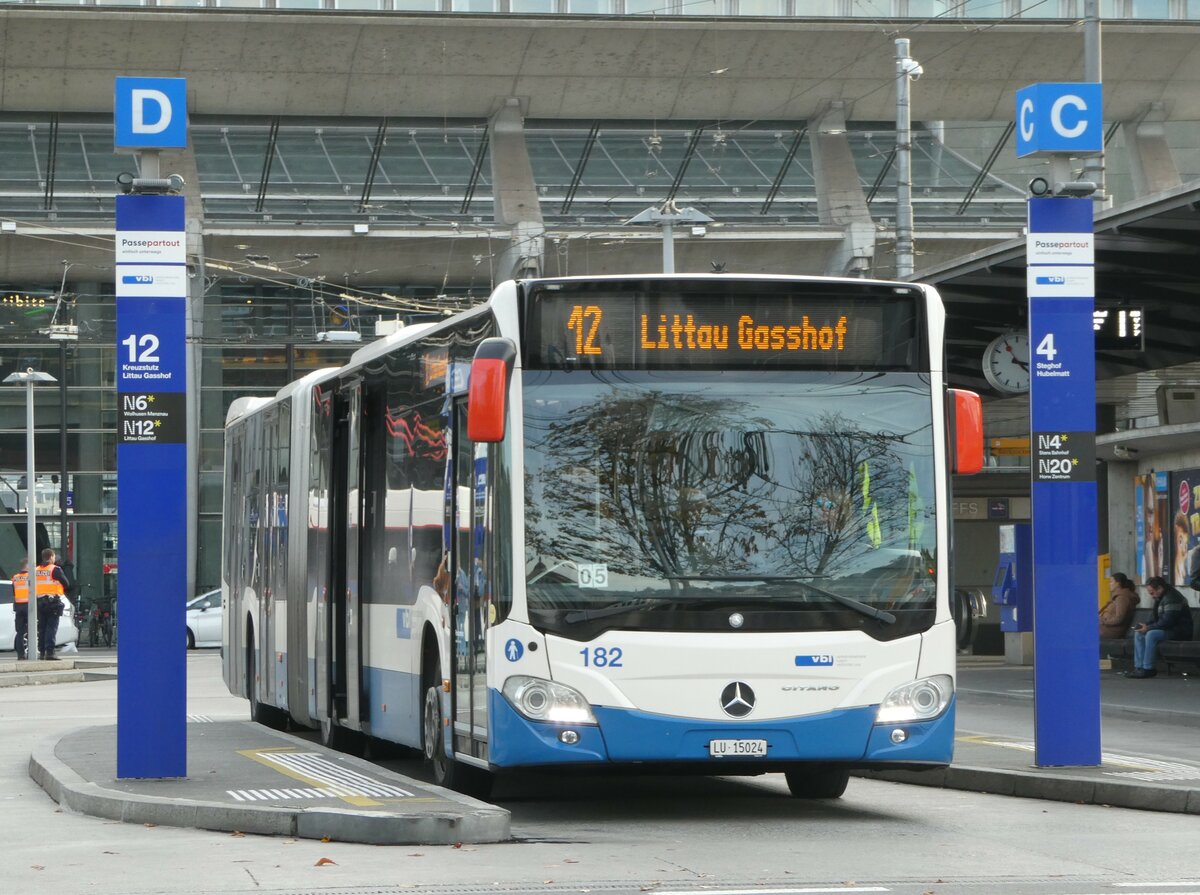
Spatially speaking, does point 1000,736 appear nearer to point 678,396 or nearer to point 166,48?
point 678,396

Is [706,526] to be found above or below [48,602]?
above

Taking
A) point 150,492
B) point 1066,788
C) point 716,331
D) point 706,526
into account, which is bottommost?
point 1066,788

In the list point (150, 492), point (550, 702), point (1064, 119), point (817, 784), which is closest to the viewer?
point (550, 702)

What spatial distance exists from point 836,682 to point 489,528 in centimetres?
198

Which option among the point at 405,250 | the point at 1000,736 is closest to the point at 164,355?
the point at 1000,736

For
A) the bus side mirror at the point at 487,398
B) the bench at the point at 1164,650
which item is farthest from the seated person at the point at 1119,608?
the bus side mirror at the point at 487,398

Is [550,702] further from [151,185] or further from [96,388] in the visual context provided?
[96,388]

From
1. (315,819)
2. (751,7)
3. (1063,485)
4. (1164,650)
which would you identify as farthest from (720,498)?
(751,7)

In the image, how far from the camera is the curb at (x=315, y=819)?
10.1 m

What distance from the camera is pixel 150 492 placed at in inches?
488

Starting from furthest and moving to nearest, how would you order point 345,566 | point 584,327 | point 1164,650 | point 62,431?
point 62,431, point 1164,650, point 345,566, point 584,327

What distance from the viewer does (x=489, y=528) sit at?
36.9ft

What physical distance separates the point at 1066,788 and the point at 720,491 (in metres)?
3.27

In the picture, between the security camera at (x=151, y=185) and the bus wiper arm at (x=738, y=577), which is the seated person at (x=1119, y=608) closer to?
the bus wiper arm at (x=738, y=577)
